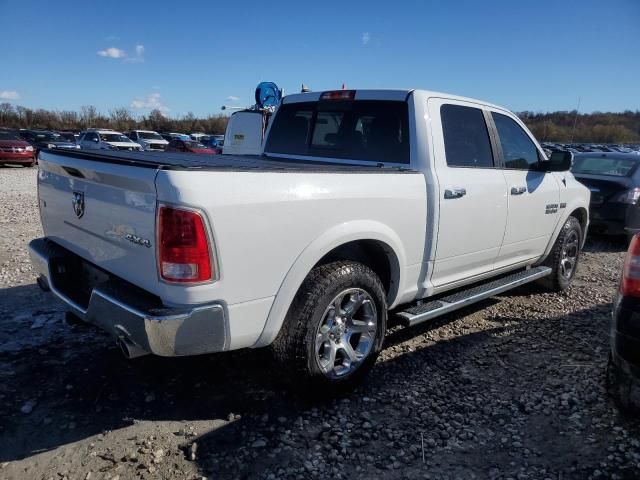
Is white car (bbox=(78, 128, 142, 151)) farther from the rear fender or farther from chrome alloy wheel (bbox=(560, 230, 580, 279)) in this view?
the rear fender

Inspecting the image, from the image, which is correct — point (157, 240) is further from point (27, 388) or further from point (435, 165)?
point (435, 165)

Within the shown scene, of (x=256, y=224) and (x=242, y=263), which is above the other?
(x=256, y=224)

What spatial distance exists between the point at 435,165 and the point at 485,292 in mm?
1243

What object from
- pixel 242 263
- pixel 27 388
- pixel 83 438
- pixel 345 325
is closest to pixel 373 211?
pixel 345 325

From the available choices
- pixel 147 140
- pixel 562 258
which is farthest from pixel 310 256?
pixel 147 140

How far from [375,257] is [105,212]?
175cm

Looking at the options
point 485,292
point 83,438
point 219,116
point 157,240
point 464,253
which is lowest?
point 83,438

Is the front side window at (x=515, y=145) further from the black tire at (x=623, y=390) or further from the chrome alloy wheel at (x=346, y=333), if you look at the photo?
the black tire at (x=623, y=390)

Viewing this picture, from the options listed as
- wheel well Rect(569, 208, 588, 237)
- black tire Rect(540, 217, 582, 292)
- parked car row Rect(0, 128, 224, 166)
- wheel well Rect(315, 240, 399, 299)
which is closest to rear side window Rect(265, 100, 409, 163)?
wheel well Rect(315, 240, 399, 299)

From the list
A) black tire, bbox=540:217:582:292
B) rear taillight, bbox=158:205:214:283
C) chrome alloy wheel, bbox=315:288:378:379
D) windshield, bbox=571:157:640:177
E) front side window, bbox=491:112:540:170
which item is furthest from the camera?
windshield, bbox=571:157:640:177

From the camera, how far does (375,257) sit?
11.1 ft

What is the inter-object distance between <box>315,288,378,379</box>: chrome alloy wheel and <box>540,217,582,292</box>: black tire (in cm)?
292

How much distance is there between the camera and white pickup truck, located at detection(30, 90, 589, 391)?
2283 mm

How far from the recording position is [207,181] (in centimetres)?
224
